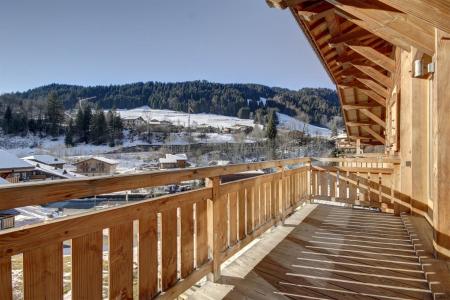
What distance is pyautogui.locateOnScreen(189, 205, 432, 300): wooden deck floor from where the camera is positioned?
94.0 inches

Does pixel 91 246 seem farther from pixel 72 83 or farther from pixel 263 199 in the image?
pixel 72 83

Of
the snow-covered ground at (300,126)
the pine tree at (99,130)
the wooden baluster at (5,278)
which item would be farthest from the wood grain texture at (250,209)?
the snow-covered ground at (300,126)

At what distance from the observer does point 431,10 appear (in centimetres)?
224

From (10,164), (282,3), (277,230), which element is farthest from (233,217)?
(10,164)

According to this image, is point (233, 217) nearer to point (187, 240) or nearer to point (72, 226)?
point (187, 240)

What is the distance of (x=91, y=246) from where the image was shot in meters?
1.43

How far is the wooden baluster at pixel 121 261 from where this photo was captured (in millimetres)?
1577

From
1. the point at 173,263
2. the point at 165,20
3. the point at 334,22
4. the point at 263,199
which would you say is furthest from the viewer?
the point at 165,20

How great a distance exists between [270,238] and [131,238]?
2339 millimetres

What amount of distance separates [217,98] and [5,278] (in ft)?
221

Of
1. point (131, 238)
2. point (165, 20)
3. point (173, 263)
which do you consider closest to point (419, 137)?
point (173, 263)

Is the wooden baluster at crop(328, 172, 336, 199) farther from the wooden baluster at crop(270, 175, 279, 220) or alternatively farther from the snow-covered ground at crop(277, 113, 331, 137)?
the snow-covered ground at crop(277, 113, 331, 137)

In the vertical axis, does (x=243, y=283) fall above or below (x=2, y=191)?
below

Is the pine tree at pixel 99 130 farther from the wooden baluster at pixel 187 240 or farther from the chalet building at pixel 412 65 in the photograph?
the wooden baluster at pixel 187 240
